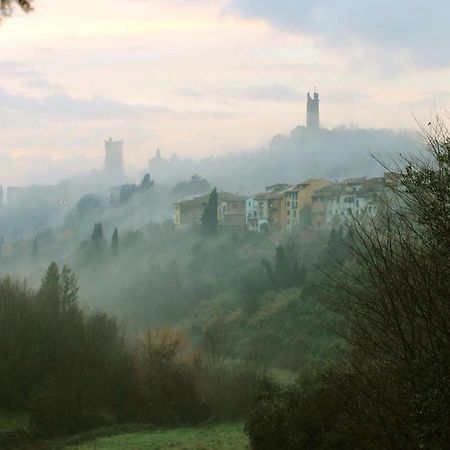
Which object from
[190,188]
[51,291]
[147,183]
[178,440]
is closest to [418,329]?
[178,440]

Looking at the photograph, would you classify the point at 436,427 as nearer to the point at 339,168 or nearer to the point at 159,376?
the point at 159,376


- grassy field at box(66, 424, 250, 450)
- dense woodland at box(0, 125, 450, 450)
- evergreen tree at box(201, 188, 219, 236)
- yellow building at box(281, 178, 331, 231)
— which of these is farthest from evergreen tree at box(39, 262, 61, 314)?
yellow building at box(281, 178, 331, 231)

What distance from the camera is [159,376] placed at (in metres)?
27.4

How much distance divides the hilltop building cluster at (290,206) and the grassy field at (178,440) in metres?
34.5

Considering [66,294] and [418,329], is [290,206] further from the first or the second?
[418,329]

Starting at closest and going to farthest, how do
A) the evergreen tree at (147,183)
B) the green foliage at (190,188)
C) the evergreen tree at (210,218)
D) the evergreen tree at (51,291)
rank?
the evergreen tree at (51,291), the evergreen tree at (210,218), the green foliage at (190,188), the evergreen tree at (147,183)

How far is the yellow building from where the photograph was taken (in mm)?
66250

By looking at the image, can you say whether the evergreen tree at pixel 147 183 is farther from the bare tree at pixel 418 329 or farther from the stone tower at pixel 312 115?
the bare tree at pixel 418 329

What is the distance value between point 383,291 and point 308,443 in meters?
8.41

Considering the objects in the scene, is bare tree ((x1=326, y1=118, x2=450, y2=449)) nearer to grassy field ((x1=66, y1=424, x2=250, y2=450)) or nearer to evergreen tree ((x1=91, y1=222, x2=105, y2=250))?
grassy field ((x1=66, y1=424, x2=250, y2=450))

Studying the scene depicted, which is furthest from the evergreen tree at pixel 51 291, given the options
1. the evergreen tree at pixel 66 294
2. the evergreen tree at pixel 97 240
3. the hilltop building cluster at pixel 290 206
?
the evergreen tree at pixel 97 240

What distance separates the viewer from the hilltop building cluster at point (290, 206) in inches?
2398

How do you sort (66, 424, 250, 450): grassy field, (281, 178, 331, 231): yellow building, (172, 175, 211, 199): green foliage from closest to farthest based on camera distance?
(66, 424, 250, 450): grassy field < (281, 178, 331, 231): yellow building < (172, 175, 211, 199): green foliage

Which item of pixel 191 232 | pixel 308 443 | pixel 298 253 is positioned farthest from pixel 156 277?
pixel 308 443
